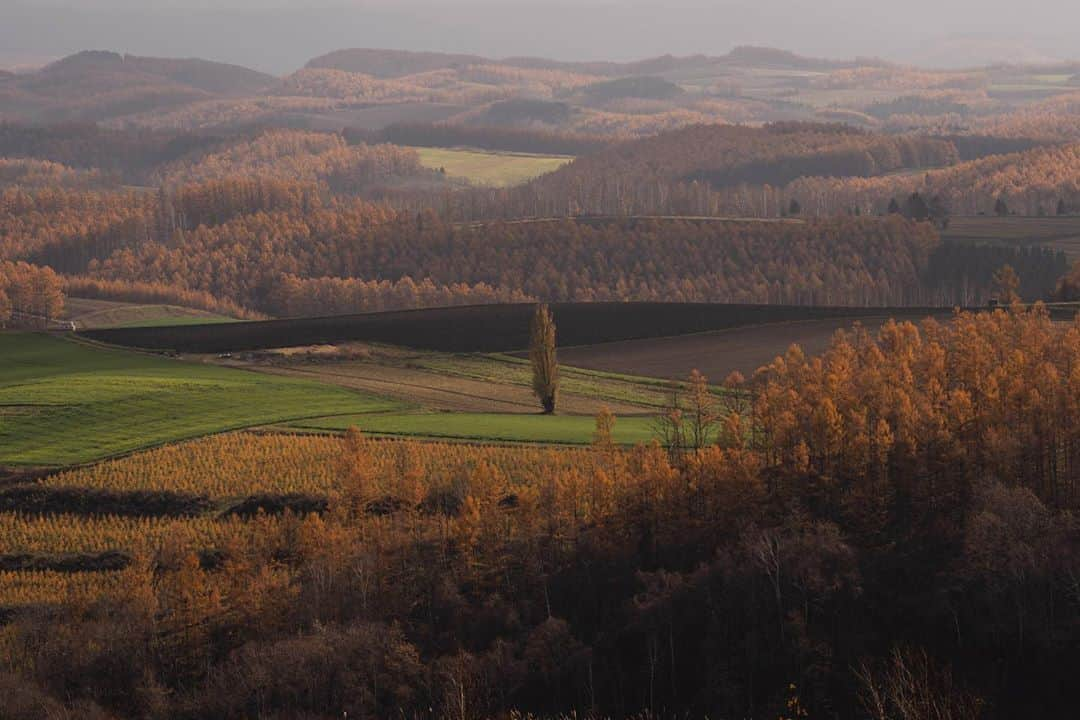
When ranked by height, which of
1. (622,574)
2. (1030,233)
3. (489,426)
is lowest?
(622,574)

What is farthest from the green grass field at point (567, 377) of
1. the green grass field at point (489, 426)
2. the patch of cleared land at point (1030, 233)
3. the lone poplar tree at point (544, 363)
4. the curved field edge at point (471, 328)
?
the patch of cleared land at point (1030, 233)

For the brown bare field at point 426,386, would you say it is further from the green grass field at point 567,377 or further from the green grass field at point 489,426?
the green grass field at point 489,426

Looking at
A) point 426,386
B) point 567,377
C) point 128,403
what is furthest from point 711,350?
point 128,403

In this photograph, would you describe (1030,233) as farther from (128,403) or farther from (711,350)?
(128,403)

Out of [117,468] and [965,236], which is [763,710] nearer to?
[117,468]

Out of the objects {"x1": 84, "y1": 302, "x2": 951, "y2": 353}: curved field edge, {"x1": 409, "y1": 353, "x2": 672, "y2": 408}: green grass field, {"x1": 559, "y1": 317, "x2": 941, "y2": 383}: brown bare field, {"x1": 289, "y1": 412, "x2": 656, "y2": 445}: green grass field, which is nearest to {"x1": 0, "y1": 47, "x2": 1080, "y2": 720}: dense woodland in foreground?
{"x1": 289, "y1": 412, "x2": 656, "y2": 445}: green grass field

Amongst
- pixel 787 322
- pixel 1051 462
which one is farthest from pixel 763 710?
pixel 787 322
